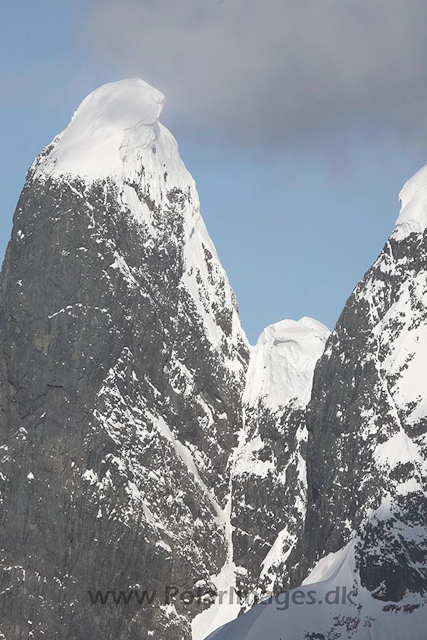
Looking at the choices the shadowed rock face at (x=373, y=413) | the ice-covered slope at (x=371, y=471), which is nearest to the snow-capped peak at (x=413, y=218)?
the ice-covered slope at (x=371, y=471)

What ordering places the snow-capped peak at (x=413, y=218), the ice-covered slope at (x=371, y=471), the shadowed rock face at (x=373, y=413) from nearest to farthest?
the ice-covered slope at (x=371, y=471)
the shadowed rock face at (x=373, y=413)
the snow-capped peak at (x=413, y=218)

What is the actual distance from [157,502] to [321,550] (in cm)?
1793

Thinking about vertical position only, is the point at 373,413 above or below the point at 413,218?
below

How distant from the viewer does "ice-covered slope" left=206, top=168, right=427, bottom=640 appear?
184750 millimetres

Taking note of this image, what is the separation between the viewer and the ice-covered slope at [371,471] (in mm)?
184750

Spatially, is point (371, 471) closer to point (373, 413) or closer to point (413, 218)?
point (373, 413)

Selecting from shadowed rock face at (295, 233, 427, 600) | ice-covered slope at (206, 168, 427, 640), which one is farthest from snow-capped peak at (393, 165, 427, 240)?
shadowed rock face at (295, 233, 427, 600)

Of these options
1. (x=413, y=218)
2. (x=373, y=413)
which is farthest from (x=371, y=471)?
(x=413, y=218)

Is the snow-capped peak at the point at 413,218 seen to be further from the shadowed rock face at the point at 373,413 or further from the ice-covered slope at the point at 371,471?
the shadowed rock face at the point at 373,413

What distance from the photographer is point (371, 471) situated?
19025cm

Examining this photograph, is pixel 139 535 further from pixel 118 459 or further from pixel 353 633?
pixel 353 633

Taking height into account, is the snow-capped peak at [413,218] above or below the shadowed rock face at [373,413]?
above

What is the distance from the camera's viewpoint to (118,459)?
196875 millimetres

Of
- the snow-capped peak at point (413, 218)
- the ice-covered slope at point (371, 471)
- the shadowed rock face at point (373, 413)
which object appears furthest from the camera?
the snow-capped peak at point (413, 218)
